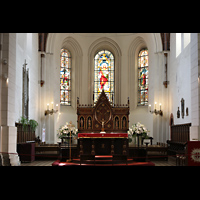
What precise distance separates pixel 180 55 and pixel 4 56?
9.30 meters

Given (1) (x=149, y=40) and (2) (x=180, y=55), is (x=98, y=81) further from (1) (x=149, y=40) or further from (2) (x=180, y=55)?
(2) (x=180, y=55)

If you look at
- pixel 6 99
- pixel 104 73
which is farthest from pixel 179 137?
pixel 6 99

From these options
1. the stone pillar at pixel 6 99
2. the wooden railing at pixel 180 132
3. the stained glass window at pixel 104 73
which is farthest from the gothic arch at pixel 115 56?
the stone pillar at pixel 6 99

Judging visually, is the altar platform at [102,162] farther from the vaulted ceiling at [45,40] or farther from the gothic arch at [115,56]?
the gothic arch at [115,56]

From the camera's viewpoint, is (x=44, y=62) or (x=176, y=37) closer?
(x=176, y=37)

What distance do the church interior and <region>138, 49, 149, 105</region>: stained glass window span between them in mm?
68

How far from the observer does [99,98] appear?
62.7 ft

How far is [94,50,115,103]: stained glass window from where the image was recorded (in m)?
23.4

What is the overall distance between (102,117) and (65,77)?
5.22 meters

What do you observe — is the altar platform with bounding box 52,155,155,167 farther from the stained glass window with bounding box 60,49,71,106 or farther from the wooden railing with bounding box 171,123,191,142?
the stained glass window with bounding box 60,49,71,106

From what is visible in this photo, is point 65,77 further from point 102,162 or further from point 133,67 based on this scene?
point 102,162
